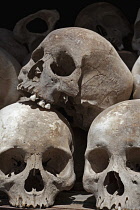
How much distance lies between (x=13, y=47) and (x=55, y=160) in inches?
30.5

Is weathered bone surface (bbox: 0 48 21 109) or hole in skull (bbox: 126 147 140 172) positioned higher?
weathered bone surface (bbox: 0 48 21 109)

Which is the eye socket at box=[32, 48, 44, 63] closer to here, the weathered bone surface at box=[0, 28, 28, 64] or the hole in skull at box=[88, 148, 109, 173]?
the weathered bone surface at box=[0, 28, 28, 64]

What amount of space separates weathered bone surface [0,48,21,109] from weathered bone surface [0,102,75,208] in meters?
0.29

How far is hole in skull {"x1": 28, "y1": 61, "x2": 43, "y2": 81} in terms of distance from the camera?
79.5 inches

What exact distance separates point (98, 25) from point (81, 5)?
1.10ft

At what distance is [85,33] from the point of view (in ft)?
6.54

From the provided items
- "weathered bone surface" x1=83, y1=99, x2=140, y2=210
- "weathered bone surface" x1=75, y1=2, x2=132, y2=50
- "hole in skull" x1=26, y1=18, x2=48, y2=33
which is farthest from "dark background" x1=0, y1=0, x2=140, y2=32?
"weathered bone surface" x1=83, y1=99, x2=140, y2=210

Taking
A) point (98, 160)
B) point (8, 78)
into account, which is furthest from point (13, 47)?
point (98, 160)

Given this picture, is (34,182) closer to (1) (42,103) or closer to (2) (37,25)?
(1) (42,103)

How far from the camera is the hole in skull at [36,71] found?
6.62 ft

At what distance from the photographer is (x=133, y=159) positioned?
5.98 feet

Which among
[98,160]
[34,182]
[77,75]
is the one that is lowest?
[34,182]

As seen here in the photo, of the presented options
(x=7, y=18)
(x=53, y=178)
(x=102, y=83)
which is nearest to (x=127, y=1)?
(x=7, y=18)

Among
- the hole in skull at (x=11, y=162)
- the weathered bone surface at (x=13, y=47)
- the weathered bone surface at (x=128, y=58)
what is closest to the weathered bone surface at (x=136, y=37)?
the weathered bone surface at (x=128, y=58)
